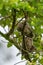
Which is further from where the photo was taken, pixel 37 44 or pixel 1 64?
pixel 1 64

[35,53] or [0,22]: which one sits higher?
[0,22]

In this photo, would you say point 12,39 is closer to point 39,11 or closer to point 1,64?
point 39,11

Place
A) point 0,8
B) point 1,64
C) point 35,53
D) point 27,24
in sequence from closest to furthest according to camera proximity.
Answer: point 0,8 < point 27,24 < point 35,53 < point 1,64

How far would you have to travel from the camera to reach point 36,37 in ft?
3.00

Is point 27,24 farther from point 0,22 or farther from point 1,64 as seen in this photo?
point 1,64

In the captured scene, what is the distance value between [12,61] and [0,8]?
2.68ft

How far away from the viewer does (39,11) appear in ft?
2.16

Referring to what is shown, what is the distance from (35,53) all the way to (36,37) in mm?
67

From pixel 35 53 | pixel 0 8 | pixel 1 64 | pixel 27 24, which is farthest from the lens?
pixel 1 64

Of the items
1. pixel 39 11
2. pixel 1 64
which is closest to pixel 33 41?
pixel 39 11

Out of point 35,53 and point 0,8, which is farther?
point 35,53

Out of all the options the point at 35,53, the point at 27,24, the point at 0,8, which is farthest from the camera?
the point at 35,53

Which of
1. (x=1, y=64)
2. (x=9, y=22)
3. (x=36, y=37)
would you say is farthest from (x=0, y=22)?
(x=1, y=64)

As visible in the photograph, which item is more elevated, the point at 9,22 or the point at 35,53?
the point at 9,22
